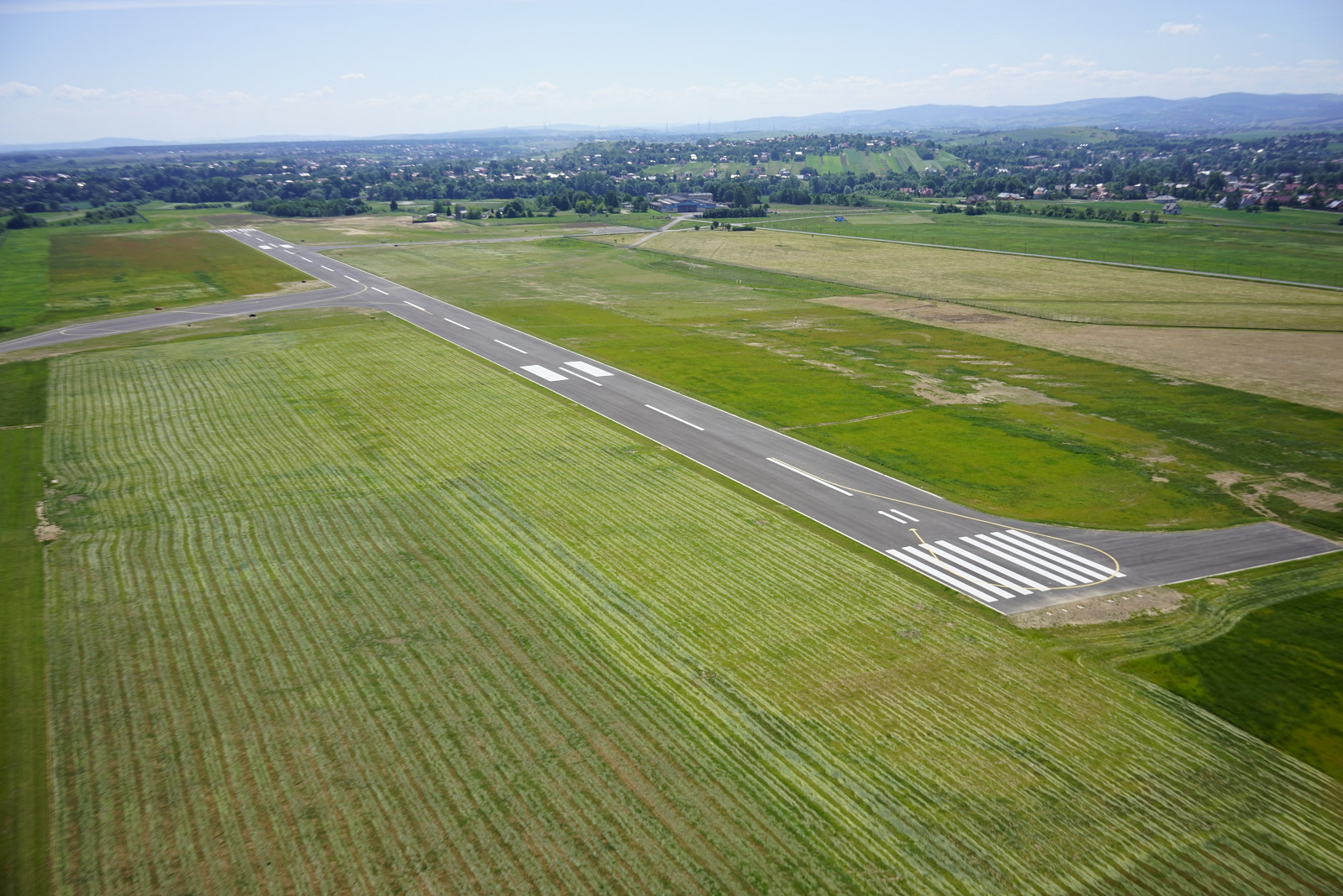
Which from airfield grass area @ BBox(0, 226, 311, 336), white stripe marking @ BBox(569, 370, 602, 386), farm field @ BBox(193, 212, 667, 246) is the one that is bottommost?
white stripe marking @ BBox(569, 370, 602, 386)

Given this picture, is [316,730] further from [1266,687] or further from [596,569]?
[1266,687]

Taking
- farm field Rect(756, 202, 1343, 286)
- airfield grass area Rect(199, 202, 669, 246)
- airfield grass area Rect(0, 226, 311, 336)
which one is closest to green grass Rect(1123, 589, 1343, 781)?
farm field Rect(756, 202, 1343, 286)

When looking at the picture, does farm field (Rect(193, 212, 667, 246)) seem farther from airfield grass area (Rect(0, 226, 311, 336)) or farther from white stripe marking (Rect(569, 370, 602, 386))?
white stripe marking (Rect(569, 370, 602, 386))

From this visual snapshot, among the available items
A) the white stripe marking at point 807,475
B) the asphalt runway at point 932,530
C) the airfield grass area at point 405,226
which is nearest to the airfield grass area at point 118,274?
the airfield grass area at point 405,226

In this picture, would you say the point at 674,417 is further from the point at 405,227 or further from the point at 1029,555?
the point at 405,227

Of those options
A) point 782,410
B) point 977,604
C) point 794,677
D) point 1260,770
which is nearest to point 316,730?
point 794,677

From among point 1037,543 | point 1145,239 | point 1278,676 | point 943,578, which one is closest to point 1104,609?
point 1037,543

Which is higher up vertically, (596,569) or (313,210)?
(313,210)
